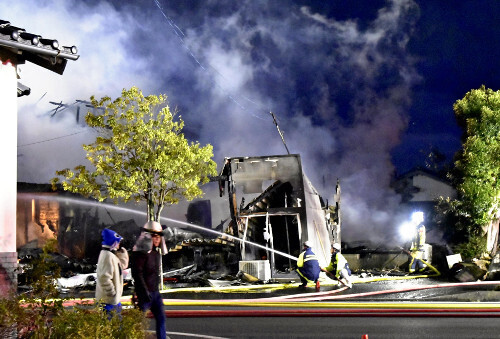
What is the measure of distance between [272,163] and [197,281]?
7207 mm

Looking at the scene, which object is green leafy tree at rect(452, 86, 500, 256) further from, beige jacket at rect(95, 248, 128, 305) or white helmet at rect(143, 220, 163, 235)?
beige jacket at rect(95, 248, 128, 305)

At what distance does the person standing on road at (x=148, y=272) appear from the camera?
905 centimetres

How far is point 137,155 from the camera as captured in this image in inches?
968

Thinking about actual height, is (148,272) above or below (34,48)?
below

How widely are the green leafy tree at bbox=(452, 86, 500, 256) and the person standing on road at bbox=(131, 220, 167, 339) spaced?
28370mm

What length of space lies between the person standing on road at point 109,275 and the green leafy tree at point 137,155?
49.1 feet

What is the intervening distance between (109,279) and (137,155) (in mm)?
16209

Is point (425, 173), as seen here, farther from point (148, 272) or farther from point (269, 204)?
point (148, 272)

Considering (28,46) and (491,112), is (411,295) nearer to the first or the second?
(28,46)

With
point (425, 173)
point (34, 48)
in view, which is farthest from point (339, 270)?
point (425, 173)

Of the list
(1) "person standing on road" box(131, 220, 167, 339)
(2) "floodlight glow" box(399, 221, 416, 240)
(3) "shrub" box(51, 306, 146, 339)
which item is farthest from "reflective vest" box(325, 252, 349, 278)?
(2) "floodlight glow" box(399, 221, 416, 240)

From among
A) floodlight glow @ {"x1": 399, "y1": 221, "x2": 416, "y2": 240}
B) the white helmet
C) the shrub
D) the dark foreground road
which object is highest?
floodlight glow @ {"x1": 399, "y1": 221, "x2": 416, "y2": 240}

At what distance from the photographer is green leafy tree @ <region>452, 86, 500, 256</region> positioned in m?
34.4

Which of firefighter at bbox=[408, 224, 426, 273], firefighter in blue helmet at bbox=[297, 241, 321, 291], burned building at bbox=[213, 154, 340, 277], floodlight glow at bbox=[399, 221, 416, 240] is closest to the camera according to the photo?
firefighter in blue helmet at bbox=[297, 241, 321, 291]
